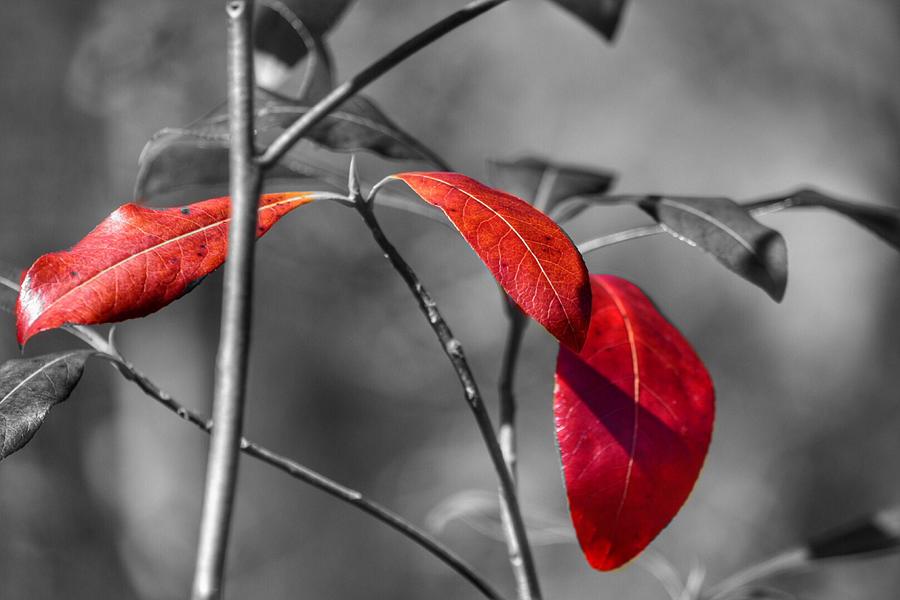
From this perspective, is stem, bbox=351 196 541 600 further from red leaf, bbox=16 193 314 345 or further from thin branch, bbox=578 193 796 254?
thin branch, bbox=578 193 796 254

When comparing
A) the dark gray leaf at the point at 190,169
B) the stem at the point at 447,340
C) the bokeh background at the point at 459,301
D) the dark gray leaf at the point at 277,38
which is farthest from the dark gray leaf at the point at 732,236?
the bokeh background at the point at 459,301

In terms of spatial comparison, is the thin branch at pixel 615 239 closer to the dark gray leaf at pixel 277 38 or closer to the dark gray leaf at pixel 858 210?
the dark gray leaf at pixel 858 210

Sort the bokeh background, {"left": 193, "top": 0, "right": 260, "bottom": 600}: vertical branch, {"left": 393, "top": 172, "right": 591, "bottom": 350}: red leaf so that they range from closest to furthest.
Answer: {"left": 193, "top": 0, "right": 260, "bottom": 600}: vertical branch < {"left": 393, "top": 172, "right": 591, "bottom": 350}: red leaf < the bokeh background

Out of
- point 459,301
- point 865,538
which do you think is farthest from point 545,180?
point 459,301

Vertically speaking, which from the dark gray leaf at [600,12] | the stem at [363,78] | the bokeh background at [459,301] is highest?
the dark gray leaf at [600,12]

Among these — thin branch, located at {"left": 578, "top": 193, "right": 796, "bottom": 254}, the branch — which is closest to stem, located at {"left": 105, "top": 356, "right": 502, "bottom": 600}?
the branch
